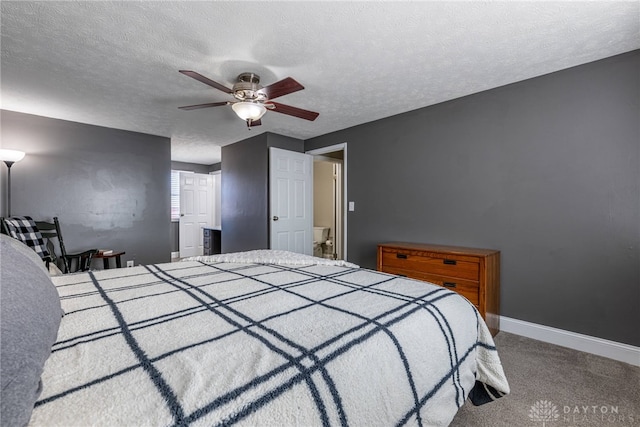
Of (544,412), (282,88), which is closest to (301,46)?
(282,88)

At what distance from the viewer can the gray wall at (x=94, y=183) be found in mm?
3320

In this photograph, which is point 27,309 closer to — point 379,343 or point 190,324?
point 190,324

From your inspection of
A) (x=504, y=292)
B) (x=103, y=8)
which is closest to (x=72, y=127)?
(x=103, y=8)

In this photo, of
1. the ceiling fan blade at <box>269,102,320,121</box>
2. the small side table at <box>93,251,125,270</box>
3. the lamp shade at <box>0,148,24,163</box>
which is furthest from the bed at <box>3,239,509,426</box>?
the lamp shade at <box>0,148,24,163</box>

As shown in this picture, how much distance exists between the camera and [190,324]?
96cm

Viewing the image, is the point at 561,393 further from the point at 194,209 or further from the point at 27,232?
the point at 194,209

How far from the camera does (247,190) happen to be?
4.61 m

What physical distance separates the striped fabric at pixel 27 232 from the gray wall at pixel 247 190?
2359 mm

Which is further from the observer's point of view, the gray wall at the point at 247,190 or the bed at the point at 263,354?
the gray wall at the point at 247,190

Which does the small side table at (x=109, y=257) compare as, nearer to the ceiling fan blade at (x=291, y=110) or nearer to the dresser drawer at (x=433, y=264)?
the ceiling fan blade at (x=291, y=110)

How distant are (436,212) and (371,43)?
1874 millimetres

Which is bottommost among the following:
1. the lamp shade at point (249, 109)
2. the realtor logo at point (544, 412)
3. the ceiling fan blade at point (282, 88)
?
the realtor logo at point (544, 412)

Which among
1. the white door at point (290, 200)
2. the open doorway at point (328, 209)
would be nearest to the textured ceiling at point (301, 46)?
the white door at point (290, 200)

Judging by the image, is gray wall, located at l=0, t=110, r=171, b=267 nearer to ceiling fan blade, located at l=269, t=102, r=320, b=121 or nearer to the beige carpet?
ceiling fan blade, located at l=269, t=102, r=320, b=121
